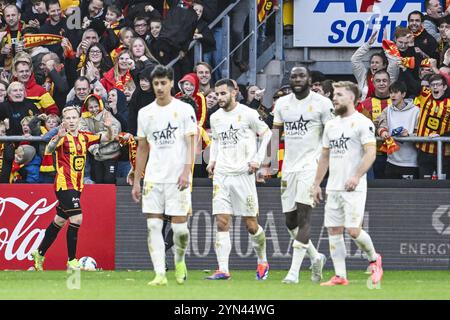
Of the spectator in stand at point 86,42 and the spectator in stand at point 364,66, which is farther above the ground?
the spectator in stand at point 86,42

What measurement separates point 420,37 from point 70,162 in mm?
6461

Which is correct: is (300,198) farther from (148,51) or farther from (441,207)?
(148,51)

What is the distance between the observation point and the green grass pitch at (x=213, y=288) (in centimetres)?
1447

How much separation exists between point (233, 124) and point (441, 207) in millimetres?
4021

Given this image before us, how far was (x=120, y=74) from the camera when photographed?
74.1 ft

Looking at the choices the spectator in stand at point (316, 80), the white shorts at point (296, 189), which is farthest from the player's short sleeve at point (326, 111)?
the spectator in stand at point (316, 80)

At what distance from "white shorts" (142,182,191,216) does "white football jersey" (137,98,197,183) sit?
0.08 meters

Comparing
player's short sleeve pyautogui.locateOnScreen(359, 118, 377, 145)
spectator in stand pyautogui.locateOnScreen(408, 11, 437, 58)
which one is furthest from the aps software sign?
player's short sleeve pyautogui.locateOnScreen(359, 118, 377, 145)

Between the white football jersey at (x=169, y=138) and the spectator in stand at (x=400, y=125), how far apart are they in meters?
5.03

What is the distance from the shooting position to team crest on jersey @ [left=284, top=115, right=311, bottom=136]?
681 inches

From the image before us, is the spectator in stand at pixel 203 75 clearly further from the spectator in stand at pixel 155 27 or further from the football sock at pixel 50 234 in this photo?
the football sock at pixel 50 234

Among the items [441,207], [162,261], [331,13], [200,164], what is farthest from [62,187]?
[331,13]

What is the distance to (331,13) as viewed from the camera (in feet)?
80.1

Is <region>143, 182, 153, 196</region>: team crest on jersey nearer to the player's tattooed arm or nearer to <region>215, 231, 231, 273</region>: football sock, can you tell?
<region>215, 231, 231, 273</region>: football sock
